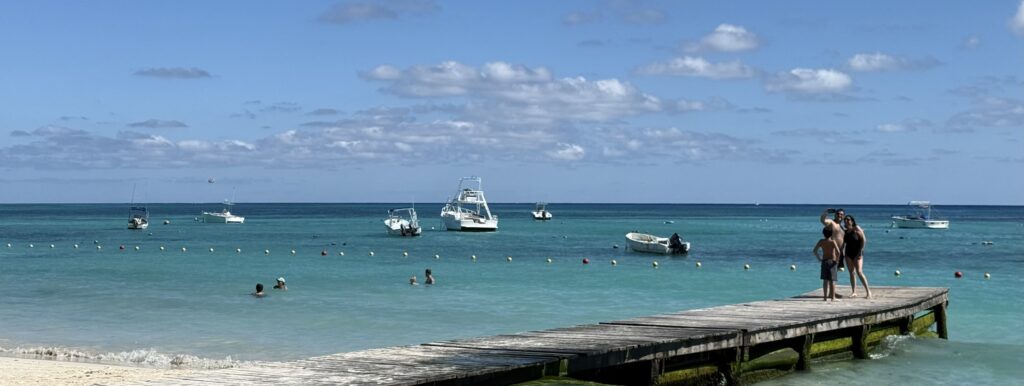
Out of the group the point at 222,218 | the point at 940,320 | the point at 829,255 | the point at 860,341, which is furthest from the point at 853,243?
the point at 222,218

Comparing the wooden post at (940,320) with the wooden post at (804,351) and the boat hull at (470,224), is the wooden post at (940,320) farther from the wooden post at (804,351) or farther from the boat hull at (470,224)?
the boat hull at (470,224)

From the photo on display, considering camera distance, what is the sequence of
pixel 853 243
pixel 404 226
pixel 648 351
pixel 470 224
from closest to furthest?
1. pixel 648 351
2. pixel 853 243
3. pixel 404 226
4. pixel 470 224

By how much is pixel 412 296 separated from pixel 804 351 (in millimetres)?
19938

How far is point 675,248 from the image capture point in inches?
2462

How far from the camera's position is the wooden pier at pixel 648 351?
13.2 m

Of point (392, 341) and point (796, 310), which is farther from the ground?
point (796, 310)

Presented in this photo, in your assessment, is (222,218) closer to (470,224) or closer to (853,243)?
(470,224)

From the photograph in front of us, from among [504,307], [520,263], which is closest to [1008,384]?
[504,307]

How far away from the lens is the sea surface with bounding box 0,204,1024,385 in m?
24.1

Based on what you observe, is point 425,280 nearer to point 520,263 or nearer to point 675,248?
point 520,263

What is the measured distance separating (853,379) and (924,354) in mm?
3847

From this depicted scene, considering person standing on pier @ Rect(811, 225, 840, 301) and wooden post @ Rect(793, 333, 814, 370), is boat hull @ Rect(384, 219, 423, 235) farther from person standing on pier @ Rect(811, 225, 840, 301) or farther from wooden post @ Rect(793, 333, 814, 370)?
wooden post @ Rect(793, 333, 814, 370)

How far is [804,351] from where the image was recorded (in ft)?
65.9

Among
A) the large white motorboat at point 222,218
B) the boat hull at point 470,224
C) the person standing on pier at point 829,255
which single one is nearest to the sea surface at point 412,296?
the person standing on pier at point 829,255
